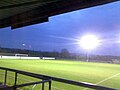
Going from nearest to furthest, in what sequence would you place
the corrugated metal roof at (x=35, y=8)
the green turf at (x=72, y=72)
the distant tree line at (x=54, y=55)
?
→ the corrugated metal roof at (x=35, y=8) → the green turf at (x=72, y=72) → the distant tree line at (x=54, y=55)

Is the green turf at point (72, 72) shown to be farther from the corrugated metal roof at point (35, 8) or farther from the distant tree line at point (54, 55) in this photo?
the distant tree line at point (54, 55)

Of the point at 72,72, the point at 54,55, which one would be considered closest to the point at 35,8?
the point at 72,72

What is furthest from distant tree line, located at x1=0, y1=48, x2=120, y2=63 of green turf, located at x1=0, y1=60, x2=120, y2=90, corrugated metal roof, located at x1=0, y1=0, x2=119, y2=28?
corrugated metal roof, located at x1=0, y1=0, x2=119, y2=28

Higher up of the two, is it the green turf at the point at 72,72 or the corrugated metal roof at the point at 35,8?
the corrugated metal roof at the point at 35,8

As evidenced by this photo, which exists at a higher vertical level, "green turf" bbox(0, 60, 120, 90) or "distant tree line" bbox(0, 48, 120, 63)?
"distant tree line" bbox(0, 48, 120, 63)

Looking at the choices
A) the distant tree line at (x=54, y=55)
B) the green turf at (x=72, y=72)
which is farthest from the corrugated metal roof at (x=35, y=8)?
the distant tree line at (x=54, y=55)

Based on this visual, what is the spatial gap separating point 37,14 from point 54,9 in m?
0.50

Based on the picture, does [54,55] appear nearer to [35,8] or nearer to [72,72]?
[72,72]

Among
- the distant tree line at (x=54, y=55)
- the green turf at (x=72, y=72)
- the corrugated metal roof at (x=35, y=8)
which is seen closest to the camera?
the corrugated metal roof at (x=35, y=8)

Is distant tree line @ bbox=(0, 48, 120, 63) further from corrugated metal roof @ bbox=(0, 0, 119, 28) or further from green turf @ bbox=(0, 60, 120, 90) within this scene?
corrugated metal roof @ bbox=(0, 0, 119, 28)

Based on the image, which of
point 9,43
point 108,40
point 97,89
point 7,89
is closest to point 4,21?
point 7,89

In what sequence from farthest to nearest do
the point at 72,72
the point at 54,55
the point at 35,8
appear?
the point at 54,55 < the point at 72,72 < the point at 35,8

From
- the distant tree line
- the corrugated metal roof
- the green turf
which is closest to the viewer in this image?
the corrugated metal roof

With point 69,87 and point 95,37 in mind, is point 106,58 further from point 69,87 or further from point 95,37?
point 69,87
